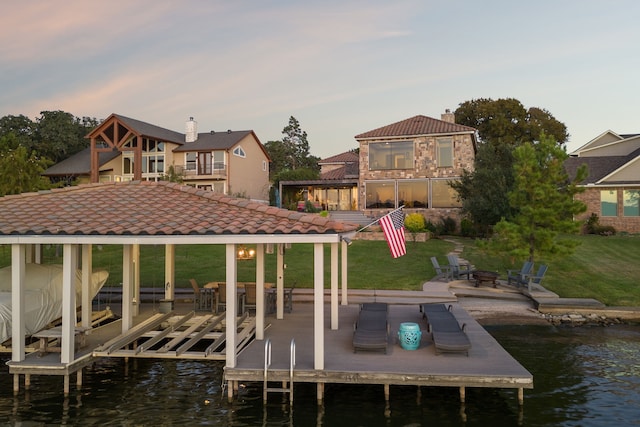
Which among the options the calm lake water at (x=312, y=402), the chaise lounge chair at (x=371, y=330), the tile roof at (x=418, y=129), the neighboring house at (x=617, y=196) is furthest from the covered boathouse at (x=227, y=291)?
the neighboring house at (x=617, y=196)

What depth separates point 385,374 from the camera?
28.5 feet

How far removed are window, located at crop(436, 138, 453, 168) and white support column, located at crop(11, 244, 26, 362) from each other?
3243 centimetres

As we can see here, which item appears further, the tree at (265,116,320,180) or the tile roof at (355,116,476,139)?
the tree at (265,116,320,180)

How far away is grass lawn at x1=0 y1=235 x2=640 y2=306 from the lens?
20.2 meters

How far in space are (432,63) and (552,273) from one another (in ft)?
50.1

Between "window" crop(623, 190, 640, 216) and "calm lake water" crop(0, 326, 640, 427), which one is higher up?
"window" crop(623, 190, 640, 216)

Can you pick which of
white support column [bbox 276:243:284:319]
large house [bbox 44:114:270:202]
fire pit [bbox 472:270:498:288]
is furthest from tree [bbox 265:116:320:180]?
white support column [bbox 276:243:284:319]

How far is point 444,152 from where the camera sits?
3728 centimetres

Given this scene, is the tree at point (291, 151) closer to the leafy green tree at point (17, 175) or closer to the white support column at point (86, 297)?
the leafy green tree at point (17, 175)

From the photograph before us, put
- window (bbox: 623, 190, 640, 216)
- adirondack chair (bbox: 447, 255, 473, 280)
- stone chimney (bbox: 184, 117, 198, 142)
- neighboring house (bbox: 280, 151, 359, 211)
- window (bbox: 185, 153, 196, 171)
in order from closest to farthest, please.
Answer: adirondack chair (bbox: 447, 255, 473, 280)
window (bbox: 623, 190, 640, 216)
neighboring house (bbox: 280, 151, 359, 211)
window (bbox: 185, 153, 196, 171)
stone chimney (bbox: 184, 117, 198, 142)

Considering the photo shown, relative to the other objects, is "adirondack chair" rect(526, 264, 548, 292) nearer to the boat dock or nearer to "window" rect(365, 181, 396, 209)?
the boat dock

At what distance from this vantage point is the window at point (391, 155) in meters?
38.2

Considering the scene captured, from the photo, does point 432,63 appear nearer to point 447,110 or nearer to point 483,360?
point 447,110

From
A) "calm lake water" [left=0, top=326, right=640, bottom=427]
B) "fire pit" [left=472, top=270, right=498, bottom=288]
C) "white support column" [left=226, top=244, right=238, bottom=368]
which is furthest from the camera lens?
"fire pit" [left=472, top=270, right=498, bottom=288]
